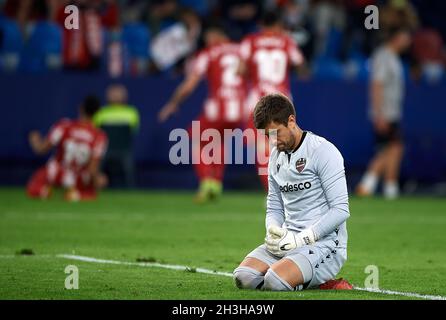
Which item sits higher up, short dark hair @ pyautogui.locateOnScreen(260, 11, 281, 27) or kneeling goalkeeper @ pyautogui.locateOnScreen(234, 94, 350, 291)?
short dark hair @ pyautogui.locateOnScreen(260, 11, 281, 27)

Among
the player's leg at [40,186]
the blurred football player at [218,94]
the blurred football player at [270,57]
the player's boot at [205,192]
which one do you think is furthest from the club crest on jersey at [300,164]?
the player's leg at [40,186]

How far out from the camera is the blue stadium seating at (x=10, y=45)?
22172 mm

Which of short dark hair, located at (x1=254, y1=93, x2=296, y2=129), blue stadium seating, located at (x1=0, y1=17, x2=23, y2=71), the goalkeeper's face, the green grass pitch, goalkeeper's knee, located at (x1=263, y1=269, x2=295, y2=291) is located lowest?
the green grass pitch

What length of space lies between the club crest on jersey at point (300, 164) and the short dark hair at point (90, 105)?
10.5 meters

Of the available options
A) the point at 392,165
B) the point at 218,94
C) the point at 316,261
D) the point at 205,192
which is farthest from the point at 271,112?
the point at 392,165

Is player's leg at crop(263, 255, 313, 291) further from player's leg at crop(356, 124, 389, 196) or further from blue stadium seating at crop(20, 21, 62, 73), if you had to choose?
Result: blue stadium seating at crop(20, 21, 62, 73)

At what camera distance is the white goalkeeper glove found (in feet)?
28.5

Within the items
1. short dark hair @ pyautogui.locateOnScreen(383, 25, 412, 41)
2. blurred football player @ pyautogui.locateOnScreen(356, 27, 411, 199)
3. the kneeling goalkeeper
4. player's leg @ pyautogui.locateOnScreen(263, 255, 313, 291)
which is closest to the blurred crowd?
short dark hair @ pyautogui.locateOnScreen(383, 25, 412, 41)

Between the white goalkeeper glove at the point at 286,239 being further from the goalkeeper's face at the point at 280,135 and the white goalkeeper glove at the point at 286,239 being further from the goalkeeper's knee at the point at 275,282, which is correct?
the goalkeeper's face at the point at 280,135

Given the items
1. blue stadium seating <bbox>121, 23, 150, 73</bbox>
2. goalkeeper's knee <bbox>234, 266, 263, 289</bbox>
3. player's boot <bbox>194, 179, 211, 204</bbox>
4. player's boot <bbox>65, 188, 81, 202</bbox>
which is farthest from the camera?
blue stadium seating <bbox>121, 23, 150, 73</bbox>

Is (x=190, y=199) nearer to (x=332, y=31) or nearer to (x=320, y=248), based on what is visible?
(x=332, y=31)

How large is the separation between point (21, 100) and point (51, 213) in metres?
5.57

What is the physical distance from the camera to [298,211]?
8961 mm
